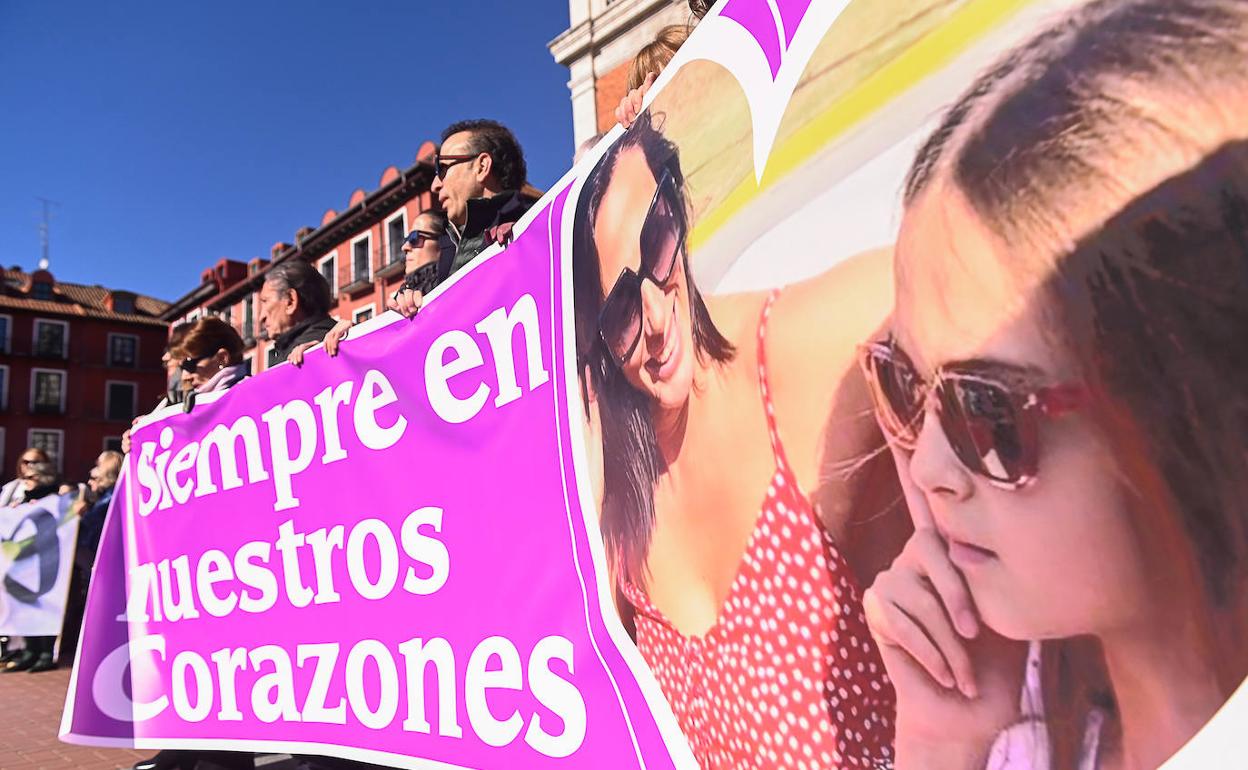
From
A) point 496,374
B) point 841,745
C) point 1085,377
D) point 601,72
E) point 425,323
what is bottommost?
point 841,745

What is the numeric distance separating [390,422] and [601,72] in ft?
44.5

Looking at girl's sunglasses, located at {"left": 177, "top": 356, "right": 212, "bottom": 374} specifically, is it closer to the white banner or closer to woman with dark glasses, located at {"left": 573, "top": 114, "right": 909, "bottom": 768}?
woman with dark glasses, located at {"left": 573, "top": 114, "right": 909, "bottom": 768}

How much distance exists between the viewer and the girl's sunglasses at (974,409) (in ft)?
3.21

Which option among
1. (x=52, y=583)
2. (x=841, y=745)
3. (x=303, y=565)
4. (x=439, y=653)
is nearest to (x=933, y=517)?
(x=841, y=745)

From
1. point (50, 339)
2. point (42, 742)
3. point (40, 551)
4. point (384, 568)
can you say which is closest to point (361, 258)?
point (50, 339)

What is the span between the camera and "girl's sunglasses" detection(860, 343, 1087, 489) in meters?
0.98

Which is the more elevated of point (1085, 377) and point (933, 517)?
point (1085, 377)

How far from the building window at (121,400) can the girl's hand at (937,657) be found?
163ft

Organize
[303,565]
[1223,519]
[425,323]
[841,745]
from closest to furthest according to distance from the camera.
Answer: [1223,519] < [841,745] < [425,323] < [303,565]

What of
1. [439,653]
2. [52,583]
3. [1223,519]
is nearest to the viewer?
[1223,519]

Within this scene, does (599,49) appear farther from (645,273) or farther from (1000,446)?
(1000,446)

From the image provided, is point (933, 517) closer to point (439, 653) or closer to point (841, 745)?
point (841, 745)

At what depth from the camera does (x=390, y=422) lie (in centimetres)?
258

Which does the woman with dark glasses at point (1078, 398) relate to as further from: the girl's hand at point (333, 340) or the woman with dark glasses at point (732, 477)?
the girl's hand at point (333, 340)
